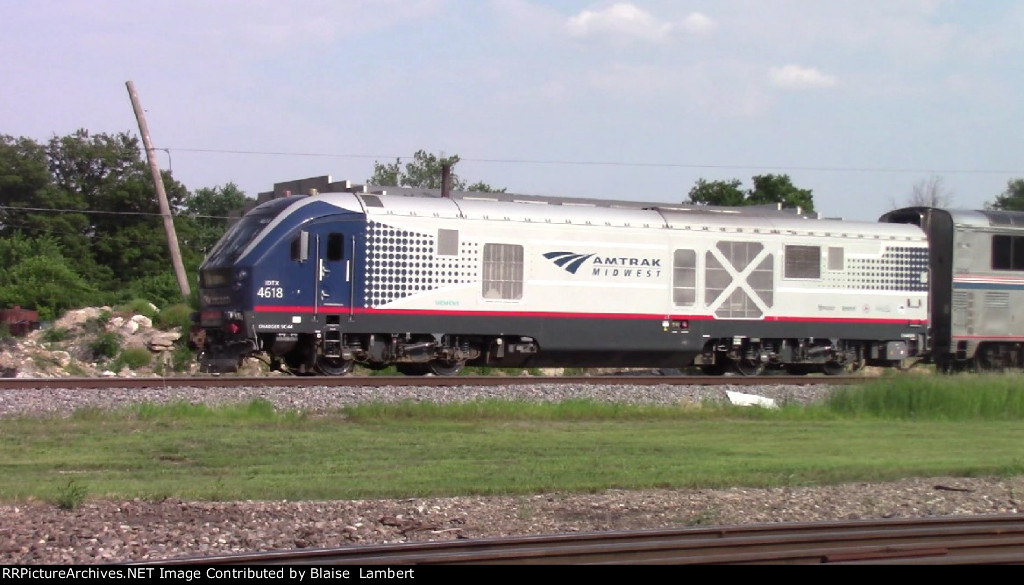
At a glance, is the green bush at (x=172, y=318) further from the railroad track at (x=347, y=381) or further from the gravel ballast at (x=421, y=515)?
the gravel ballast at (x=421, y=515)

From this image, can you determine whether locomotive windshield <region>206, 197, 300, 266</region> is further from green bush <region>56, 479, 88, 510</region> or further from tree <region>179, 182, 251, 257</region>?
tree <region>179, 182, 251, 257</region>

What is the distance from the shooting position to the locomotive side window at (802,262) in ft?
79.4

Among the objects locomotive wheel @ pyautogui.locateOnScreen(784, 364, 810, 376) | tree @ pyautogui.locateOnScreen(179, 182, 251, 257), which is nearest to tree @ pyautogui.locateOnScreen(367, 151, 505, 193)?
tree @ pyautogui.locateOnScreen(179, 182, 251, 257)

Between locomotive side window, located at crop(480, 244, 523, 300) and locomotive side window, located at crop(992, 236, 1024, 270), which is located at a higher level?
locomotive side window, located at crop(992, 236, 1024, 270)

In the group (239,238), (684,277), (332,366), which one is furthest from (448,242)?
(684,277)

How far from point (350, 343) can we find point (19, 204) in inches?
1680

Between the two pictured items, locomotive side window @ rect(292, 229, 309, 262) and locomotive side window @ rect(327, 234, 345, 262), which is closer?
locomotive side window @ rect(292, 229, 309, 262)

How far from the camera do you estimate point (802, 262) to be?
2430 centimetres

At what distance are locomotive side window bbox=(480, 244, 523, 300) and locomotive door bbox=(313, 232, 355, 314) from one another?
8.47 ft

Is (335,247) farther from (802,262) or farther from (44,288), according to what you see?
(44,288)

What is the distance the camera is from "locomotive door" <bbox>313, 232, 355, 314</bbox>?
20.3 metres

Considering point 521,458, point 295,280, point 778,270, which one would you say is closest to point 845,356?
point 778,270

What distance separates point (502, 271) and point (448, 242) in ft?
4.02
